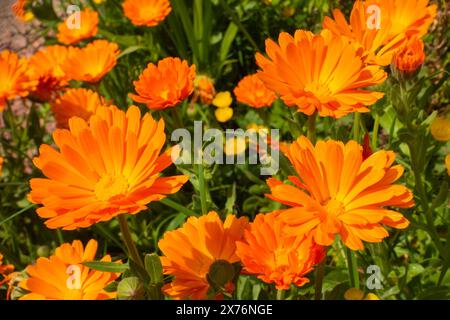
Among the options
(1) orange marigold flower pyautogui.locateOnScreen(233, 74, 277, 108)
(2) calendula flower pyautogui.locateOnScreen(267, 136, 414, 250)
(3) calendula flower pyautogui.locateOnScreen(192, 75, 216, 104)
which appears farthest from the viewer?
(3) calendula flower pyautogui.locateOnScreen(192, 75, 216, 104)

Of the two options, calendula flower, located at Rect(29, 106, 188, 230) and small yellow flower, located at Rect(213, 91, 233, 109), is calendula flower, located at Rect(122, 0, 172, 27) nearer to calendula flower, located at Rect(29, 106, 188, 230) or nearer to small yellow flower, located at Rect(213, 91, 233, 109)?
small yellow flower, located at Rect(213, 91, 233, 109)

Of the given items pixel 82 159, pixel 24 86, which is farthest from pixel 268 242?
pixel 24 86

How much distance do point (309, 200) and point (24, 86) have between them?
1.51 m

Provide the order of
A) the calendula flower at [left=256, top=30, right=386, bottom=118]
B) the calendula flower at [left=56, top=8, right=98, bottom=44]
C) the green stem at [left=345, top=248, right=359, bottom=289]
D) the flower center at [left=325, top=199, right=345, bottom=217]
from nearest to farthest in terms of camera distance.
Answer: the flower center at [left=325, top=199, right=345, bottom=217]
the calendula flower at [left=256, top=30, right=386, bottom=118]
the green stem at [left=345, top=248, right=359, bottom=289]
the calendula flower at [left=56, top=8, right=98, bottom=44]

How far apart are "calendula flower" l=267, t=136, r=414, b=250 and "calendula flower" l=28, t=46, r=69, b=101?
1.55 meters

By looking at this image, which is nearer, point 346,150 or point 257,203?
point 346,150

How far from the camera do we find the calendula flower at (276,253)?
1121 mm

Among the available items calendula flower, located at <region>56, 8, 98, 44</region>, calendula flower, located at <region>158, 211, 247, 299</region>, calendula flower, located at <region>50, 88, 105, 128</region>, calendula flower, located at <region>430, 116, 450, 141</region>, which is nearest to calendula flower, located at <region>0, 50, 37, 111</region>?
calendula flower, located at <region>50, 88, 105, 128</region>

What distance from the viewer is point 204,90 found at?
95.7 inches

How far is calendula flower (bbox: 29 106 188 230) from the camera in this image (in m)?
1.13

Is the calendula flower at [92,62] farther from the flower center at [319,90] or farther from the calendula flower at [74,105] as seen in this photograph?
the flower center at [319,90]

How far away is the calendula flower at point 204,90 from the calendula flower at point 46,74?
1.98ft

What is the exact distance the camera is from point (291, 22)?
2773 millimetres
